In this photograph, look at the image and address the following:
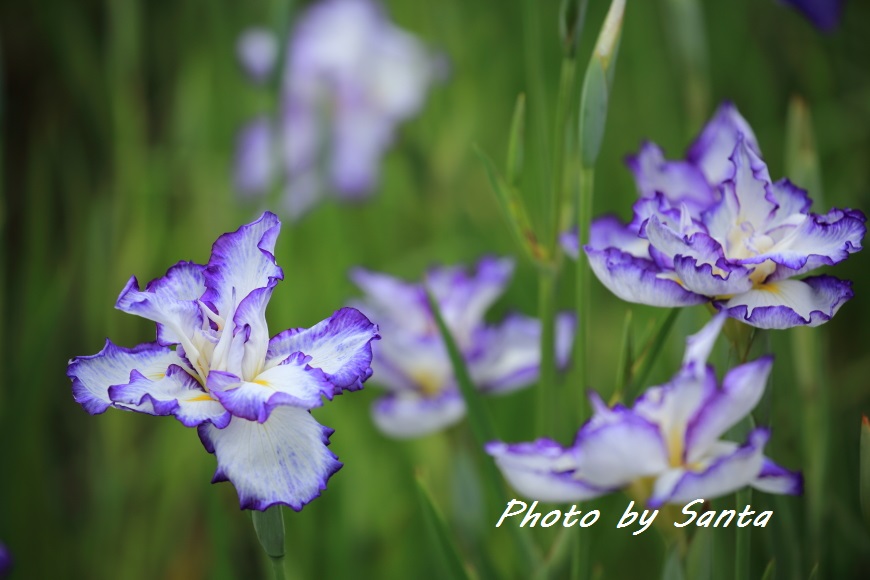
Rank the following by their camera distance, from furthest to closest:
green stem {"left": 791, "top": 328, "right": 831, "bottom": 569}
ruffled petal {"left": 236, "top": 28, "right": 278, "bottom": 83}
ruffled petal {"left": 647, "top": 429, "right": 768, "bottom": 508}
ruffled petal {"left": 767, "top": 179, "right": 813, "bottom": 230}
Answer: ruffled petal {"left": 236, "top": 28, "right": 278, "bottom": 83}
green stem {"left": 791, "top": 328, "right": 831, "bottom": 569}
ruffled petal {"left": 767, "top": 179, "right": 813, "bottom": 230}
ruffled petal {"left": 647, "top": 429, "right": 768, "bottom": 508}

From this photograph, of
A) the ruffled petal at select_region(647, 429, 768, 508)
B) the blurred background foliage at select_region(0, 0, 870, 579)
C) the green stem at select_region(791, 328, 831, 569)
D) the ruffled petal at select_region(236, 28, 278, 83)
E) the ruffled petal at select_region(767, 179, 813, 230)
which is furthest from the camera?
the ruffled petal at select_region(236, 28, 278, 83)

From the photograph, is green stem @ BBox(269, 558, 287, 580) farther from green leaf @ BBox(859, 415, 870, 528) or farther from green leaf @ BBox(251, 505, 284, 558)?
green leaf @ BBox(859, 415, 870, 528)

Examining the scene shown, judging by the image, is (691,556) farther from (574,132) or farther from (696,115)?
(696,115)

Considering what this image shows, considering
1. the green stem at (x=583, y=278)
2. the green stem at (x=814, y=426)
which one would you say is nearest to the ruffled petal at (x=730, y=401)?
the green stem at (x=583, y=278)

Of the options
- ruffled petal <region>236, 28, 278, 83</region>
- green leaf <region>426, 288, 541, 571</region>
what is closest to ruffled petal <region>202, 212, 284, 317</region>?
green leaf <region>426, 288, 541, 571</region>

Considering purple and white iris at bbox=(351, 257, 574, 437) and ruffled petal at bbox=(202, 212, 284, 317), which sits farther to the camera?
purple and white iris at bbox=(351, 257, 574, 437)

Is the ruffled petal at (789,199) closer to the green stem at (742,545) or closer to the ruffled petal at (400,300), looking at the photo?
the green stem at (742,545)

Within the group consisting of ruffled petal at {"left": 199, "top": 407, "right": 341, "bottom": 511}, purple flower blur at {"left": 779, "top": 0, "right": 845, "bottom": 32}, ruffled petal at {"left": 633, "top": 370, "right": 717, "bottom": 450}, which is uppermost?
purple flower blur at {"left": 779, "top": 0, "right": 845, "bottom": 32}

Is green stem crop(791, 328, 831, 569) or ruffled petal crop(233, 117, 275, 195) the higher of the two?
ruffled petal crop(233, 117, 275, 195)
